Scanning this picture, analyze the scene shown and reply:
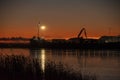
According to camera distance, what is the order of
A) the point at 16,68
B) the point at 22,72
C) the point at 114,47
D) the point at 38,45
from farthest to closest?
1. the point at 38,45
2. the point at 114,47
3. the point at 16,68
4. the point at 22,72

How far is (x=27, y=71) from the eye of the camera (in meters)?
27.9

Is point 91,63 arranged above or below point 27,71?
below

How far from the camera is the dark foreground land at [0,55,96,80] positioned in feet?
85.0

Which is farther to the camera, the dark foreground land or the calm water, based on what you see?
the calm water

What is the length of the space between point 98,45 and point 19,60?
5272 inches

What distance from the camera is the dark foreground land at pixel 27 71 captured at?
25.9 metres

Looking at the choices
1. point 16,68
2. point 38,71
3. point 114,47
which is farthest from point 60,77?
point 114,47

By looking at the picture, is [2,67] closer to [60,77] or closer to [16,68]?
[16,68]

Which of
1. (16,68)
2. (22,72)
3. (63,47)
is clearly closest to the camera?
(22,72)

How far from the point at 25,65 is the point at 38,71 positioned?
82.6 inches

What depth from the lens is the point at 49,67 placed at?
96.8 ft

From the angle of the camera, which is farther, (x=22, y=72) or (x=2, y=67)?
(x=2, y=67)

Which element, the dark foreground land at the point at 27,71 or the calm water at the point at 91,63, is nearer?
the dark foreground land at the point at 27,71

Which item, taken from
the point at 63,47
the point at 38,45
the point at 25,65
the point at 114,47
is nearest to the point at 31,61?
the point at 25,65
